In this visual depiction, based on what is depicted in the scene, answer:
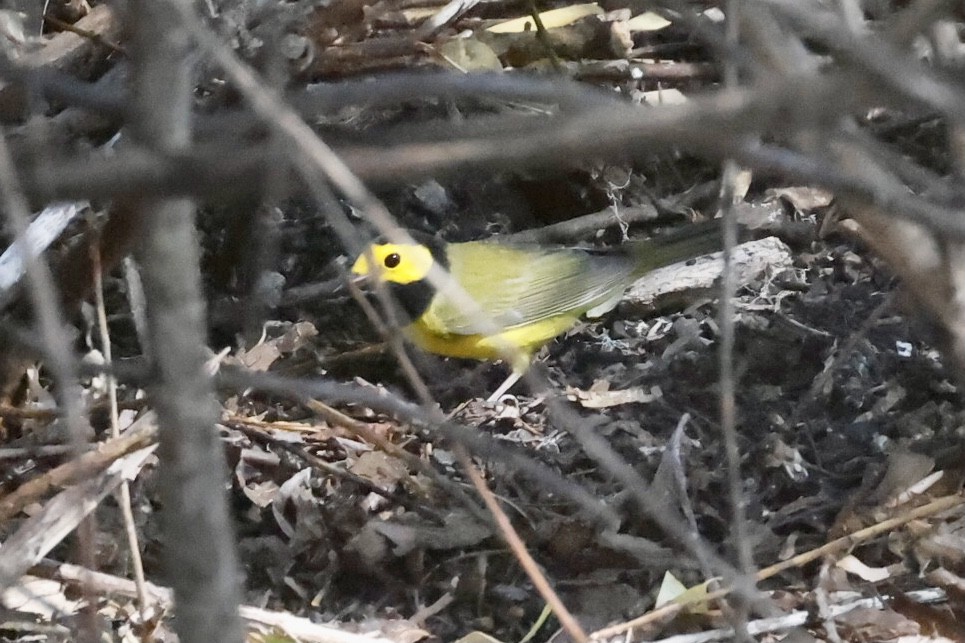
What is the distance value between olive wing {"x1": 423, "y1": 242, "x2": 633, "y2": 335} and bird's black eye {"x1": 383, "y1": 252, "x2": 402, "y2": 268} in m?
0.16

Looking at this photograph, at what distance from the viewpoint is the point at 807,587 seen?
2.04 meters

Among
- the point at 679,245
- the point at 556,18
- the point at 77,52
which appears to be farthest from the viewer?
the point at 556,18

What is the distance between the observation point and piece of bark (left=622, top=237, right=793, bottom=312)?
118 inches

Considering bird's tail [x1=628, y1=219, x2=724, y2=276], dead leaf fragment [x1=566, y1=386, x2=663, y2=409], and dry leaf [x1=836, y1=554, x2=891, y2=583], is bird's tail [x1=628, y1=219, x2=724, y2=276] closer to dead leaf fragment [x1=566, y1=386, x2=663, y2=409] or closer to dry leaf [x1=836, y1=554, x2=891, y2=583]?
dead leaf fragment [x1=566, y1=386, x2=663, y2=409]

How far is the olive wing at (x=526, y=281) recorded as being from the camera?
3057 mm

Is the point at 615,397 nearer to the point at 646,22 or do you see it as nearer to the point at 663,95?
the point at 663,95

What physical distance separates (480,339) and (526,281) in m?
0.43

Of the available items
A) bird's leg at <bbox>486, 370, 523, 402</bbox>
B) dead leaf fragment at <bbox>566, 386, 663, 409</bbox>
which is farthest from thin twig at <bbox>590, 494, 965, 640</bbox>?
bird's leg at <bbox>486, 370, 523, 402</bbox>

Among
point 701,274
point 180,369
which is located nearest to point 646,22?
point 701,274

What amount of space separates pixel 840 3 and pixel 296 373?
6.43 feet

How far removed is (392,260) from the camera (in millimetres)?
3156

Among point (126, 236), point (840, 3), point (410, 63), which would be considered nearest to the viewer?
point (840, 3)

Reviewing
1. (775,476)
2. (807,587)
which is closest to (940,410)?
(775,476)

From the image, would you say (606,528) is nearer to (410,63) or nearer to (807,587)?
(807,587)
